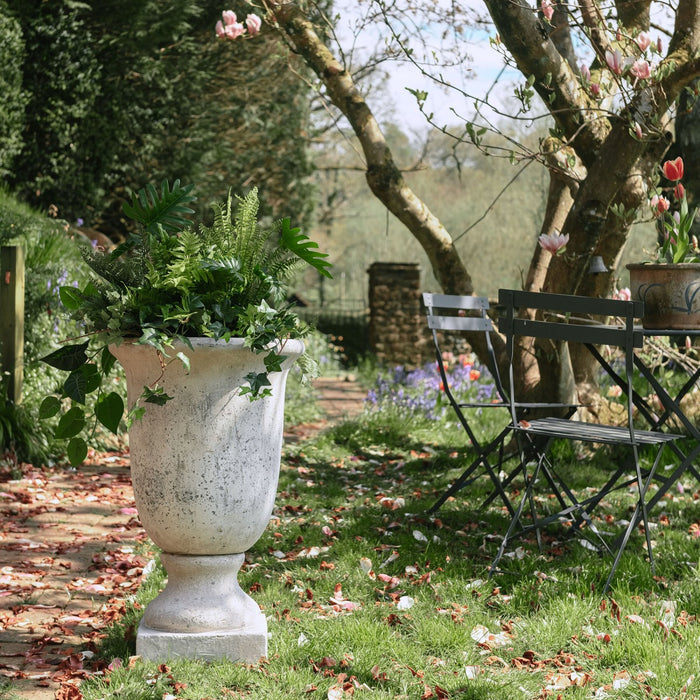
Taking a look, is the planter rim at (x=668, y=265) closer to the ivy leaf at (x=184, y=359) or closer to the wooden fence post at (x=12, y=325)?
the ivy leaf at (x=184, y=359)

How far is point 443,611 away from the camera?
3150mm

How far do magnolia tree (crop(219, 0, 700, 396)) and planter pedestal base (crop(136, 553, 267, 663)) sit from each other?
2.42 m

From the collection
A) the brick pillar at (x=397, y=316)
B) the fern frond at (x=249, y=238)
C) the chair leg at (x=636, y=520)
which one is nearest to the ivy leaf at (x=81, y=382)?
the fern frond at (x=249, y=238)

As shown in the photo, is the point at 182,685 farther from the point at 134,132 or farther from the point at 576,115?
the point at 134,132

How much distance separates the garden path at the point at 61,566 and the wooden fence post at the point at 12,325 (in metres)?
0.60

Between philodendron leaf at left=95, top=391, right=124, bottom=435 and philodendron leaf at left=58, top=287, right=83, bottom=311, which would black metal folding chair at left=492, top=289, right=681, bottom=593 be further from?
philodendron leaf at left=58, top=287, right=83, bottom=311

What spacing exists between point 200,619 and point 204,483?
17.4 inches

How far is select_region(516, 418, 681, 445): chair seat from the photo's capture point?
138 inches

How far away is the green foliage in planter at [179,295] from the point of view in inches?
101

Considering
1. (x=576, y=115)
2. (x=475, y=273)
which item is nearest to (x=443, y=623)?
(x=576, y=115)

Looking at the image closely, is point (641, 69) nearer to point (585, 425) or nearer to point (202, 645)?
point (585, 425)

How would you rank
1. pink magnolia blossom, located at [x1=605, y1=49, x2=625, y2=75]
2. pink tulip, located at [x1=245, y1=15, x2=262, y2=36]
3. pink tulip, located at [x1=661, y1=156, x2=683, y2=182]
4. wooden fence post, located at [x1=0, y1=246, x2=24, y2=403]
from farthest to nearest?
wooden fence post, located at [x1=0, y1=246, x2=24, y2=403]
pink tulip, located at [x1=245, y1=15, x2=262, y2=36]
pink magnolia blossom, located at [x1=605, y1=49, x2=625, y2=75]
pink tulip, located at [x1=661, y1=156, x2=683, y2=182]

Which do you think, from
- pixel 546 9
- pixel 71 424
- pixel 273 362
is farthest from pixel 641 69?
pixel 71 424

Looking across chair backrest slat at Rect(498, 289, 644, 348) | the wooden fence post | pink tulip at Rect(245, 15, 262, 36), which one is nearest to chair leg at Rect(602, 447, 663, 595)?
chair backrest slat at Rect(498, 289, 644, 348)
